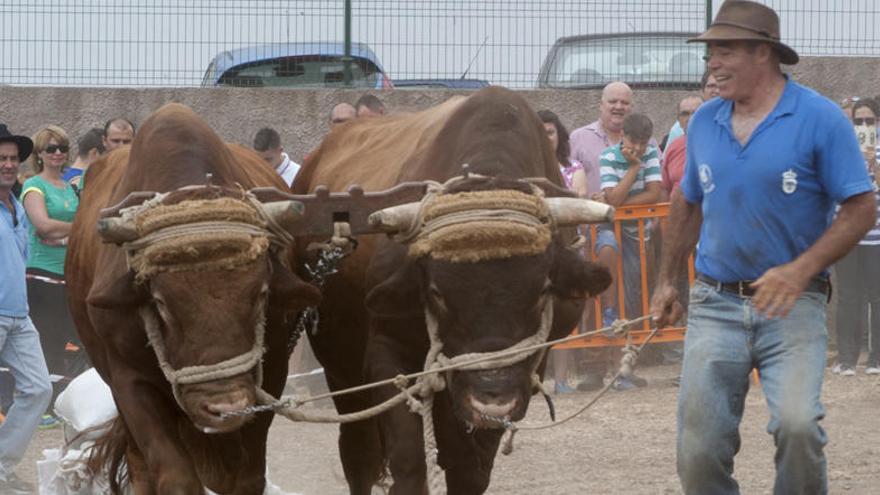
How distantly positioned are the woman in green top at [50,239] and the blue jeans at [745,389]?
638 centimetres

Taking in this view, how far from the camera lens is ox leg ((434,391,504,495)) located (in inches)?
283

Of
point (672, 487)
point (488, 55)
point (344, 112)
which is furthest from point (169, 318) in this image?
point (488, 55)

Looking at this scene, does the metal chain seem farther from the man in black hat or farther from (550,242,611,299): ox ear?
the man in black hat

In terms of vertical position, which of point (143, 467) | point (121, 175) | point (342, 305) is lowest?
point (143, 467)

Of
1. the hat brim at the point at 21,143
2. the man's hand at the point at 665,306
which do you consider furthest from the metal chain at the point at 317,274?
the hat brim at the point at 21,143

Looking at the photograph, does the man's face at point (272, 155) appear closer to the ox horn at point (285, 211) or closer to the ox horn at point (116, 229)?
the ox horn at point (285, 211)

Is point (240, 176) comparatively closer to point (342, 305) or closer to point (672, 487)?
point (342, 305)

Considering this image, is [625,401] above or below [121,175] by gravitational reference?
below

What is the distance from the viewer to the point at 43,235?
11.7 meters

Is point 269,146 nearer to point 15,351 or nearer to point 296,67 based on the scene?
point 15,351

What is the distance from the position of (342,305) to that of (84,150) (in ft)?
16.8

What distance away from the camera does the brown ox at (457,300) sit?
21.4 feet

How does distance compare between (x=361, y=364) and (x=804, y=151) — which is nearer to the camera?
(x=804, y=151)

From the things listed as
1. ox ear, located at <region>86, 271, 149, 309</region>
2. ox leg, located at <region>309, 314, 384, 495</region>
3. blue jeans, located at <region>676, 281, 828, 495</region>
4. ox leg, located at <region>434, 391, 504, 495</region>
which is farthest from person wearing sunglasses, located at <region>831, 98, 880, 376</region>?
ox ear, located at <region>86, 271, 149, 309</region>
